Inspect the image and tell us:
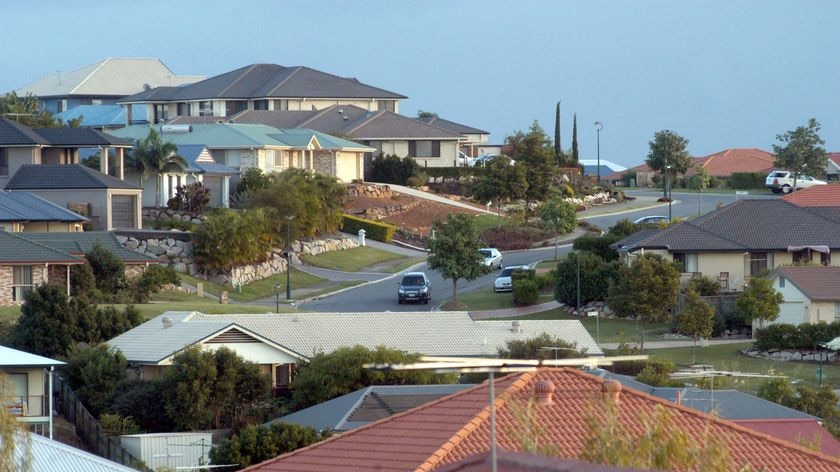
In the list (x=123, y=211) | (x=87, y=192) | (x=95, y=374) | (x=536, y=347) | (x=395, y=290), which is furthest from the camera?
(x=123, y=211)

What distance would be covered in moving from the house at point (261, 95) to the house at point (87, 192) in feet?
143

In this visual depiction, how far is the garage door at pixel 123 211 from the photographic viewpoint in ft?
248

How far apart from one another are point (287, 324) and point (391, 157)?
54224 mm

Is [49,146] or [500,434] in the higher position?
[49,146]

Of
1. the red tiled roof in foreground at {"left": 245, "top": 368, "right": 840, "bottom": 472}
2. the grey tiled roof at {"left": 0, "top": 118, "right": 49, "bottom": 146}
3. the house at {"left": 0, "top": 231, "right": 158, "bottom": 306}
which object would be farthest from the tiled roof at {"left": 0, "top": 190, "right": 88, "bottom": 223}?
the red tiled roof in foreground at {"left": 245, "top": 368, "right": 840, "bottom": 472}

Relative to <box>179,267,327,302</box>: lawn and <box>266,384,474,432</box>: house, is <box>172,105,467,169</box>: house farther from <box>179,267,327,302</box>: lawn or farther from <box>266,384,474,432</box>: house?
<box>266,384,474,432</box>: house

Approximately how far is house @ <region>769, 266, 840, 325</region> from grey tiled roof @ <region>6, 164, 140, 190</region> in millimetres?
31176

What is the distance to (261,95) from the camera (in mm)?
121500

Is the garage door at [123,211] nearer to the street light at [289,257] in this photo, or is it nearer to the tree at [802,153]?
the street light at [289,257]

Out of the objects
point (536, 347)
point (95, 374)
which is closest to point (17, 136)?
point (95, 374)

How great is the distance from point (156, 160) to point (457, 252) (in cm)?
2093

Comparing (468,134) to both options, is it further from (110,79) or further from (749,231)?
(749,231)

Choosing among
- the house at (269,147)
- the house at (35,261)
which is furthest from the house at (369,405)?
the house at (269,147)

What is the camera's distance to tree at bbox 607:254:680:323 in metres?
59.9
